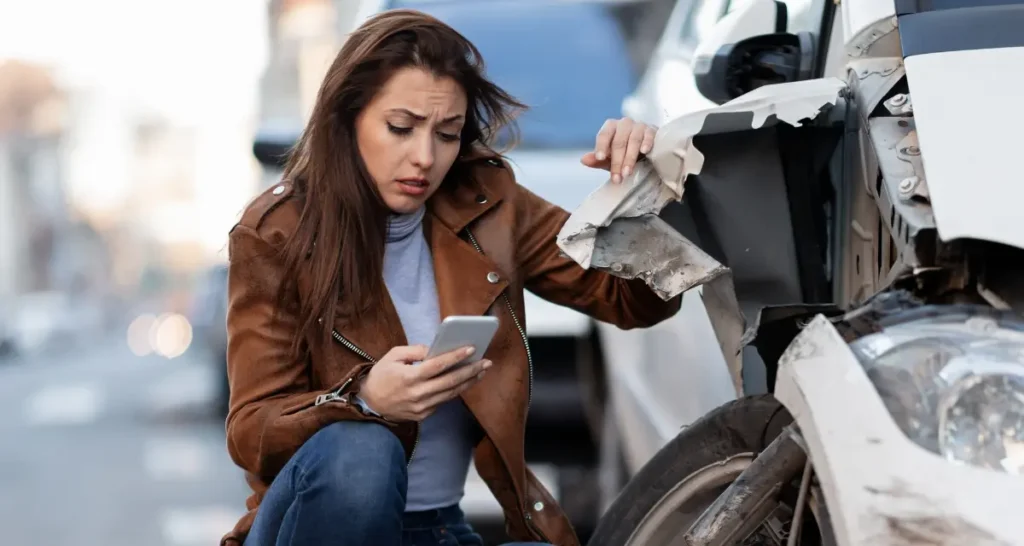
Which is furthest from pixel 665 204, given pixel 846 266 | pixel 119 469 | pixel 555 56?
pixel 119 469

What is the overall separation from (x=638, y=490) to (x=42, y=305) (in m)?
35.9

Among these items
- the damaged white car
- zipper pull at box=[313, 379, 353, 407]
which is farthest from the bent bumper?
zipper pull at box=[313, 379, 353, 407]

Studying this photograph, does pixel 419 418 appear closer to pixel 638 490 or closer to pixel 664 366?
pixel 638 490

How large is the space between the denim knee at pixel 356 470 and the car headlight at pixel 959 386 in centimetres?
81

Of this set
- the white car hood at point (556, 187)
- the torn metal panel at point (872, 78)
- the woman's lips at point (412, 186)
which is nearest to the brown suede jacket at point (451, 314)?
the woman's lips at point (412, 186)

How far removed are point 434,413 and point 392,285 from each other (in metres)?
0.24

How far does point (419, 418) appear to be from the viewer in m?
2.16

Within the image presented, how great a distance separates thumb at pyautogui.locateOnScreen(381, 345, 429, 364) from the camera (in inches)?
83.6

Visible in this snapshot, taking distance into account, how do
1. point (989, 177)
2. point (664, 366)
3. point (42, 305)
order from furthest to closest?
point (42, 305) < point (664, 366) < point (989, 177)

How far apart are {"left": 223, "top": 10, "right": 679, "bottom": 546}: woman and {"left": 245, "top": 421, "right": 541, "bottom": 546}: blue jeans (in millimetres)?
20

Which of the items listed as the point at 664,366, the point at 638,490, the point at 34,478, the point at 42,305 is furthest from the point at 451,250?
the point at 42,305

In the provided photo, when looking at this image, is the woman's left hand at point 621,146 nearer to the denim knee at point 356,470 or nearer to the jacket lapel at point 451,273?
the jacket lapel at point 451,273

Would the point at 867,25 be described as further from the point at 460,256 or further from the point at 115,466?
the point at 115,466

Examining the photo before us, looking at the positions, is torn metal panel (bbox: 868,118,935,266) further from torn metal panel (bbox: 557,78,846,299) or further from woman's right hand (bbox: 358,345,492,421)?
woman's right hand (bbox: 358,345,492,421)
